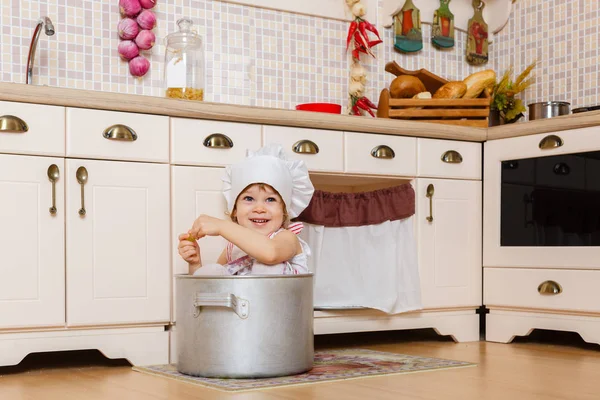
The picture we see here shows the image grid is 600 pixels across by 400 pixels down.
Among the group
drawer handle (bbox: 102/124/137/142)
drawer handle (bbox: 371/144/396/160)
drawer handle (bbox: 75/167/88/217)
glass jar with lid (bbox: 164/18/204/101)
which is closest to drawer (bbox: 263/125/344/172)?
drawer handle (bbox: 371/144/396/160)

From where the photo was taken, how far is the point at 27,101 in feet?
7.50

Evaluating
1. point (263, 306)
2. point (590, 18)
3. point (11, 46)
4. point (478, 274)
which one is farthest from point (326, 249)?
point (590, 18)

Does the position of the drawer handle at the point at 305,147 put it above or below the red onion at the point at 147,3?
below

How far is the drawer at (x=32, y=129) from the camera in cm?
225

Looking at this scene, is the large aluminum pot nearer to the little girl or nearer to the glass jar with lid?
the little girl

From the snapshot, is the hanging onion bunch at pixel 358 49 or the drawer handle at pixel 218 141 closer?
the drawer handle at pixel 218 141

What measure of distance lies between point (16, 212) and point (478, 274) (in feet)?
5.51

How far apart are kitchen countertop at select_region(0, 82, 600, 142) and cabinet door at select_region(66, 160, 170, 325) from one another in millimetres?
175

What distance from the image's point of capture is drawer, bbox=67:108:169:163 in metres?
2.35

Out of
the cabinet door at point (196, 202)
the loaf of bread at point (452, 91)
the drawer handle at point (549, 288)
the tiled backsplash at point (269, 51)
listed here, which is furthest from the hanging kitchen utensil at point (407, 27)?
the cabinet door at point (196, 202)

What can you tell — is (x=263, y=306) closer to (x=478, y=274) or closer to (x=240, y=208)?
(x=240, y=208)

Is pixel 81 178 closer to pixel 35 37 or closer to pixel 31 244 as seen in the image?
pixel 31 244

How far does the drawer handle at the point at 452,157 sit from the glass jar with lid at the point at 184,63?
0.91 meters

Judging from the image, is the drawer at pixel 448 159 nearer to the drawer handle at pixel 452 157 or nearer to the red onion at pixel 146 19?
the drawer handle at pixel 452 157
